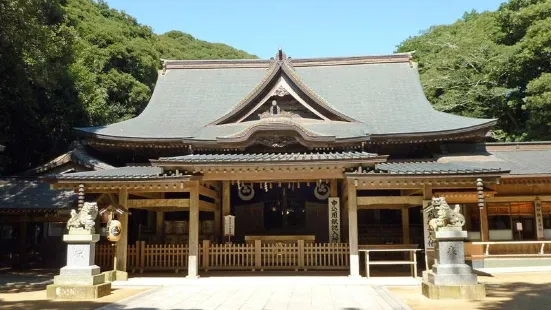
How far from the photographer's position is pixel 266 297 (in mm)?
10305

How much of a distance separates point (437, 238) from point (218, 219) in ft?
31.4

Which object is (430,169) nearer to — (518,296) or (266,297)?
(518,296)

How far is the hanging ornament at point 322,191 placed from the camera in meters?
18.1

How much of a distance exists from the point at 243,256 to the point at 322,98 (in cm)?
700

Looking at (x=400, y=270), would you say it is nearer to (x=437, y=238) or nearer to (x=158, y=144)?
(x=437, y=238)

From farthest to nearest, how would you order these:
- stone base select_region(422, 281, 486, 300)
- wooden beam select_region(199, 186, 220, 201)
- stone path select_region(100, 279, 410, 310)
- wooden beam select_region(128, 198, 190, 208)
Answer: wooden beam select_region(199, 186, 220, 201), wooden beam select_region(128, 198, 190, 208), stone base select_region(422, 281, 486, 300), stone path select_region(100, 279, 410, 310)

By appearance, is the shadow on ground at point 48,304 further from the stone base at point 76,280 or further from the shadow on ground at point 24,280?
the shadow on ground at point 24,280

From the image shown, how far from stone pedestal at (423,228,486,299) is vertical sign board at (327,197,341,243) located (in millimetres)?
5701

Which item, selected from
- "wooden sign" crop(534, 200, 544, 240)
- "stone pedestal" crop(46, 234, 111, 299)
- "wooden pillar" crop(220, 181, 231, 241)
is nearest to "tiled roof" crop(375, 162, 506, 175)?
"wooden sign" crop(534, 200, 544, 240)

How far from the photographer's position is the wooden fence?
1514cm

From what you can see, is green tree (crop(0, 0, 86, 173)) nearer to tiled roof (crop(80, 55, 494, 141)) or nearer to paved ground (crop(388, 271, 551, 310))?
tiled roof (crop(80, 55, 494, 141))

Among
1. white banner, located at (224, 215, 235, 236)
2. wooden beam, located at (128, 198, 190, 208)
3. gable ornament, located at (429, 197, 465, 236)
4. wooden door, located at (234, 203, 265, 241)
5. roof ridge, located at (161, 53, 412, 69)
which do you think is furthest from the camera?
roof ridge, located at (161, 53, 412, 69)

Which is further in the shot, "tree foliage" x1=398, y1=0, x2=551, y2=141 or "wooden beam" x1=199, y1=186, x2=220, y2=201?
"tree foliage" x1=398, y1=0, x2=551, y2=141

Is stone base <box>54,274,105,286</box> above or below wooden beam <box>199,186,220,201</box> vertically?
below
